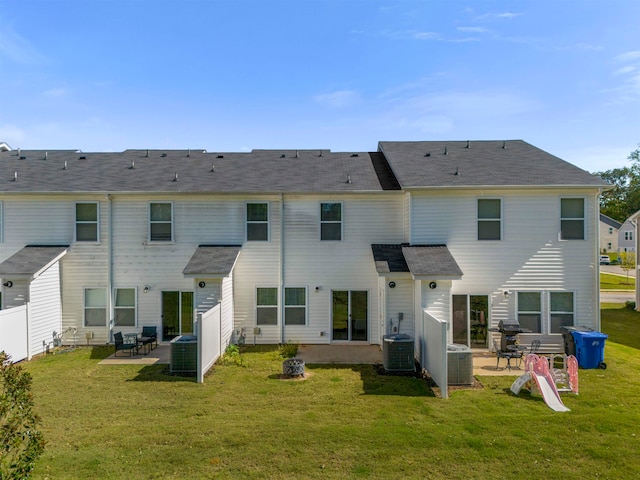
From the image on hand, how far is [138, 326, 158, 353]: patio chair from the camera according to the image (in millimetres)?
12180

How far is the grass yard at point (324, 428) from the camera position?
5754 millimetres

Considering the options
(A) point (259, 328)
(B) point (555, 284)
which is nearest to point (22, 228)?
(A) point (259, 328)

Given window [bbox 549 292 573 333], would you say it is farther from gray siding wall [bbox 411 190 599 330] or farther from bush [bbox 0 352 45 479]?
bush [bbox 0 352 45 479]

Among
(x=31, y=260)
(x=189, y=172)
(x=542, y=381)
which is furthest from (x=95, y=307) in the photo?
(x=542, y=381)

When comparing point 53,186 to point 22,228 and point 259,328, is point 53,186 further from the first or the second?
point 259,328

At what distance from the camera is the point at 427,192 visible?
484 inches

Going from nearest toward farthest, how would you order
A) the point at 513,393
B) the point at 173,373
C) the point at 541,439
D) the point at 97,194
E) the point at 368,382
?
1. the point at 541,439
2. the point at 513,393
3. the point at 368,382
4. the point at 173,373
5. the point at 97,194

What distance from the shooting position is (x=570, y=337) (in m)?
11.0

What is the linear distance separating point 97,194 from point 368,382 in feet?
38.1

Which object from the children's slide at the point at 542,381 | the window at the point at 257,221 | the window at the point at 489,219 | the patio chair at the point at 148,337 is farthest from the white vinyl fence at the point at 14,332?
the window at the point at 489,219

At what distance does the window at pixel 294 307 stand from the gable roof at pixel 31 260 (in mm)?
8329

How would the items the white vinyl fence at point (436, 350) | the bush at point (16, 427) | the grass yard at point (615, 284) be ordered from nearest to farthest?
the bush at point (16, 427), the white vinyl fence at point (436, 350), the grass yard at point (615, 284)

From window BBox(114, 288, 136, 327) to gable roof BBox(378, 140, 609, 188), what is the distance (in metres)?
10.8

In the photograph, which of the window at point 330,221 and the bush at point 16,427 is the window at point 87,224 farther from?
the bush at point 16,427
